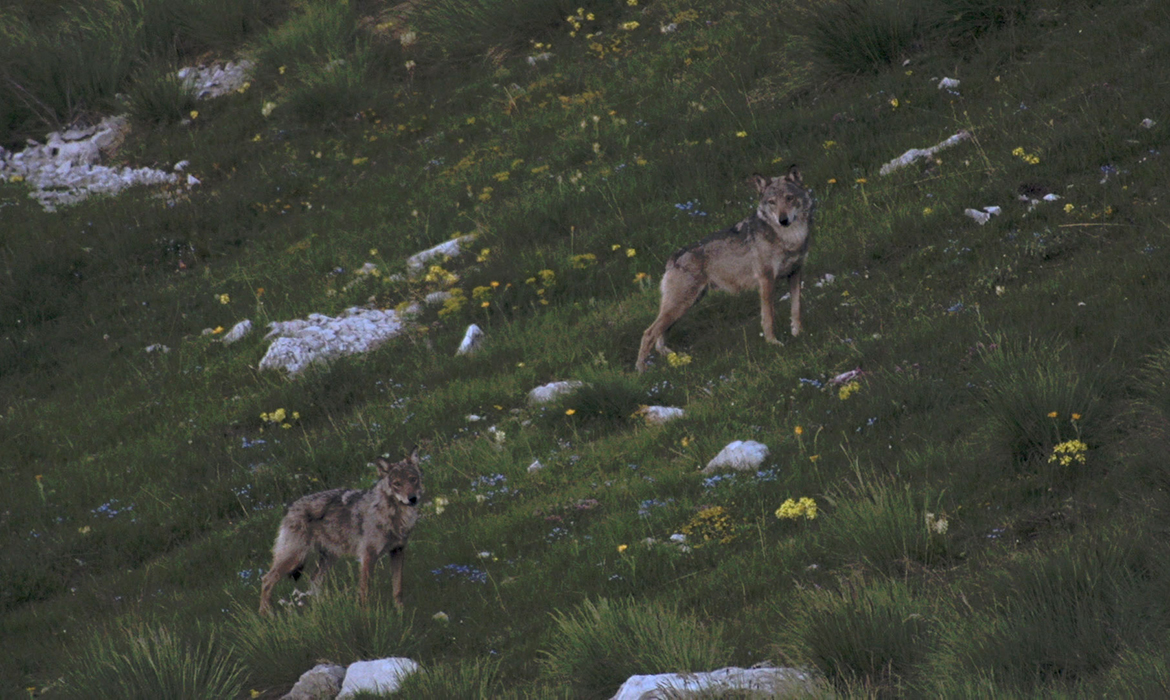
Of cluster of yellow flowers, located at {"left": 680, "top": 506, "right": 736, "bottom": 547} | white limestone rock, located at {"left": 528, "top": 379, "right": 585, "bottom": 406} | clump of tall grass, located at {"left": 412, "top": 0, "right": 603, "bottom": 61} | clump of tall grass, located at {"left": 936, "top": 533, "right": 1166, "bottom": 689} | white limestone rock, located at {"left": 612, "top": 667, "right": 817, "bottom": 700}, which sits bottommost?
white limestone rock, located at {"left": 528, "top": 379, "right": 585, "bottom": 406}

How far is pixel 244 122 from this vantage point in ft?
64.2

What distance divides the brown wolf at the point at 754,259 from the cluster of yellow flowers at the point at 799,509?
357 cm

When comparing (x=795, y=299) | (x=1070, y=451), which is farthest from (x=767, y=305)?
(x=1070, y=451)

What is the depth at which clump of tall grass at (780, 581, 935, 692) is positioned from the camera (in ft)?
17.1

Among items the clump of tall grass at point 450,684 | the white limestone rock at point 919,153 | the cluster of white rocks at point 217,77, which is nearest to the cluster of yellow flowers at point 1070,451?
the clump of tall grass at point 450,684

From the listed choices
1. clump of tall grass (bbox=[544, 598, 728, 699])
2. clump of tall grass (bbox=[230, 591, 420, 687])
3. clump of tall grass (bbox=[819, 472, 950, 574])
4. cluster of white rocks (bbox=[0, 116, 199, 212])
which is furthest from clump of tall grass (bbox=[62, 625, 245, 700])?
cluster of white rocks (bbox=[0, 116, 199, 212])

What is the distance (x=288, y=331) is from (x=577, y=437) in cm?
541

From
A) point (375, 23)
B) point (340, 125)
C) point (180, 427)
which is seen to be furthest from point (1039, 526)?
point (375, 23)

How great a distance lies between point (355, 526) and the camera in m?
8.34

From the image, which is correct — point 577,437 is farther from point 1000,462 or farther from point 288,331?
point 288,331

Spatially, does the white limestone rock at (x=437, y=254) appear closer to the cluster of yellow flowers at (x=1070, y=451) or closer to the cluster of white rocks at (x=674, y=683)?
the cluster of white rocks at (x=674, y=683)

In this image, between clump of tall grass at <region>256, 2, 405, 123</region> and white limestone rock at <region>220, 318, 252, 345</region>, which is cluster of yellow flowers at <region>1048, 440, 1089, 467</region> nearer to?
white limestone rock at <region>220, 318, 252, 345</region>

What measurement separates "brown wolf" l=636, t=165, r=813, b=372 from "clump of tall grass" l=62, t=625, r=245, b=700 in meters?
5.70

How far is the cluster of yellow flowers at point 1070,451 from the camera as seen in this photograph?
21.6 ft
